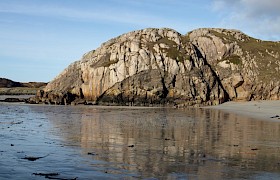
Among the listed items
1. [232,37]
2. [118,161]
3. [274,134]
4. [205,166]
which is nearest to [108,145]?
[118,161]

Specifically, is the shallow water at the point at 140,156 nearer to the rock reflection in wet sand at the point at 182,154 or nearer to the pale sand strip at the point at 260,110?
the rock reflection in wet sand at the point at 182,154

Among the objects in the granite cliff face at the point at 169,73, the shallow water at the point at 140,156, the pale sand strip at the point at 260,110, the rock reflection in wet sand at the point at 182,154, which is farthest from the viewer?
the granite cliff face at the point at 169,73

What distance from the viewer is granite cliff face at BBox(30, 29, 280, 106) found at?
233 ft

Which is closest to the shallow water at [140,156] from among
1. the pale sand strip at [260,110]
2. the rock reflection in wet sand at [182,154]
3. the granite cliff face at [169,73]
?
the rock reflection in wet sand at [182,154]

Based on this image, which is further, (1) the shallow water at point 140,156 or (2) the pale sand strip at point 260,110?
(2) the pale sand strip at point 260,110

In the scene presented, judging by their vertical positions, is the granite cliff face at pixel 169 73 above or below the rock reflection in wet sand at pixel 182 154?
above

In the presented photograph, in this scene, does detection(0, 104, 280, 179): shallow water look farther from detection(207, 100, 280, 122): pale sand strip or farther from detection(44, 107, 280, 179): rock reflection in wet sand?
detection(207, 100, 280, 122): pale sand strip

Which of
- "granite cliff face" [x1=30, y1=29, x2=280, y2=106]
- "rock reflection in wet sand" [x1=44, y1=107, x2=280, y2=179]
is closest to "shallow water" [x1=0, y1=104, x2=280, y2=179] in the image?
"rock reflection in wet sand" [x1=44, y1=107, x2=280, y2=179]

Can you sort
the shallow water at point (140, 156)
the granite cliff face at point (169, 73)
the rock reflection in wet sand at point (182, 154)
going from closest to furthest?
the shallow water at point (140, 156) < the rock reflection in wet sand at point (182, 154) < the granite cliff face at point (169, 73)

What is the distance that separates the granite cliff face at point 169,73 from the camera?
70.9m

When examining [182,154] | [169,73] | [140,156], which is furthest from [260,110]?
[140,156]

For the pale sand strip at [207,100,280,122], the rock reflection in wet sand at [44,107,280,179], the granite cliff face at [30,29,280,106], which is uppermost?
the granite cliff face at [30,29,280,106]

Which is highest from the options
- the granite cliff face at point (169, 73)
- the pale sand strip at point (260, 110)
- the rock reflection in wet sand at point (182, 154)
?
the granite cliff face at point (169, 73)

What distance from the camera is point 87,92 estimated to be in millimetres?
75812
